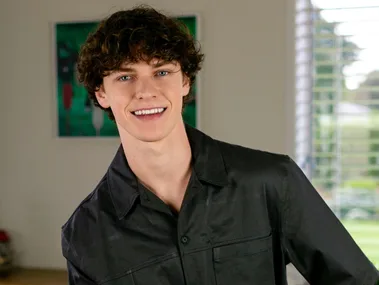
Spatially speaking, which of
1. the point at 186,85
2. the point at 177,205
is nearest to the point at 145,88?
the point at 186,85

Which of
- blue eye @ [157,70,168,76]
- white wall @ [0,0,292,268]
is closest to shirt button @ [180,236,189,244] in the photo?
blue eye @ [157,70,168,76]

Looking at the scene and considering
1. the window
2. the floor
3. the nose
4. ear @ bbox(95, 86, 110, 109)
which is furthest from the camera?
the floor

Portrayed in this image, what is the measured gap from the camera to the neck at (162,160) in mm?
1149

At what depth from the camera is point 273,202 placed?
116 cm

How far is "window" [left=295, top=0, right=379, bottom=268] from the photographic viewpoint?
2.36m

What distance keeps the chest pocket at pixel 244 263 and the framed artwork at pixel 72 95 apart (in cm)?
150

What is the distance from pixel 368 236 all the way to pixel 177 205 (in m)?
1.45

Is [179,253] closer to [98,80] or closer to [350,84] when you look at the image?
[98,80]

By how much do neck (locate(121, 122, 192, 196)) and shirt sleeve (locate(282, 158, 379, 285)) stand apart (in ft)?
0.70

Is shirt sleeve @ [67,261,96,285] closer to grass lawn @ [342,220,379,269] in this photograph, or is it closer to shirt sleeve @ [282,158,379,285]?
shirt sleeve @ [282,158,379,285]

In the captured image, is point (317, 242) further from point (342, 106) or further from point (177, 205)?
point (342, 106)

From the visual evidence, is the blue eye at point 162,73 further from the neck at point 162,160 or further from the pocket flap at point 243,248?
the pocket flap at point 243,248

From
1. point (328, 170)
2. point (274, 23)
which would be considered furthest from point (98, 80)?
point (328, 170)

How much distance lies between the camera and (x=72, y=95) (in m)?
2.64
